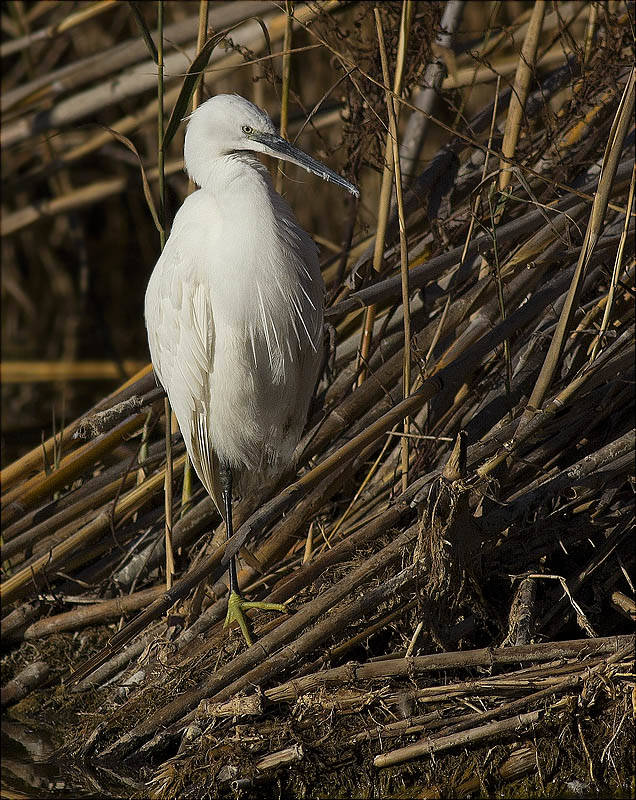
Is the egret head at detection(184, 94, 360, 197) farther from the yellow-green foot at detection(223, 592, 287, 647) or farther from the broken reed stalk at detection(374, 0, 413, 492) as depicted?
the yellow-green foot at detection(223, 592, 287, 647)

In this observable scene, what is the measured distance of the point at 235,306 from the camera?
2.42 m

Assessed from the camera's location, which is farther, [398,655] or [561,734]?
[398,655]

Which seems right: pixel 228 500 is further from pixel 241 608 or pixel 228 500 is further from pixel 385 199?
pixel 385 199

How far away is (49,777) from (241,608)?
63 centimetres

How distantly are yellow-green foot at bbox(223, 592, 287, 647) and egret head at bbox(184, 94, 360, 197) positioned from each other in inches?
41.7

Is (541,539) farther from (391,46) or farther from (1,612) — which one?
(1,612)

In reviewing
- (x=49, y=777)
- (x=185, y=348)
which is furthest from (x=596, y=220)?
(x=49, y=777)

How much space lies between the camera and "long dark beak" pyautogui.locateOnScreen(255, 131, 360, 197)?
7.39ft

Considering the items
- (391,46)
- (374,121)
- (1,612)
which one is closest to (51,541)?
(1,612)

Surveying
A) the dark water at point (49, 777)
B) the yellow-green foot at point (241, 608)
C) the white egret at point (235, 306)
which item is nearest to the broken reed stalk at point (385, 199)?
the white egret at point (235, 306)

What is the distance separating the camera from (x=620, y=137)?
2.02 meters

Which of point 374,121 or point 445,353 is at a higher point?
point 374,121

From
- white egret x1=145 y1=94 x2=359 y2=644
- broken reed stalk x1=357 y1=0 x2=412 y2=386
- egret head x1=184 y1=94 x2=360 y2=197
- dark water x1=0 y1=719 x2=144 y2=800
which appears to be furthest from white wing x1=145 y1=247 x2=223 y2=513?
dark water x1=0 y1=719 x2=144 y2=800

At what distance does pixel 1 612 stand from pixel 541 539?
5.36ft
